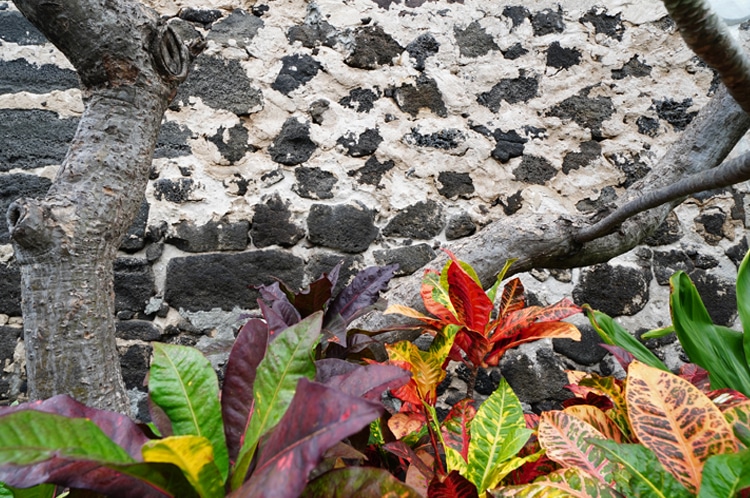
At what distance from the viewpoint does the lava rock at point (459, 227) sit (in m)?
1.92

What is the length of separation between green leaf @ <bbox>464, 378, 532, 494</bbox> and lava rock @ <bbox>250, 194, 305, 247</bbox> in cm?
138

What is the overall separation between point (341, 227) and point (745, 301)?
1351 millimetres

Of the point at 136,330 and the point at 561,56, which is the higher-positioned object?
the point at 561,56

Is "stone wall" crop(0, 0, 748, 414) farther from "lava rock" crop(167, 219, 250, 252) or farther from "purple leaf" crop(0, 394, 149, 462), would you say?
"purple leaf" crop(0, 394, 149, 462)

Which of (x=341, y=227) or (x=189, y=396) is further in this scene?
(x=341, y=227)

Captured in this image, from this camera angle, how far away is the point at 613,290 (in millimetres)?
1961

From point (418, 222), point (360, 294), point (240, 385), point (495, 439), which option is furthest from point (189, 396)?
point (418, 222)

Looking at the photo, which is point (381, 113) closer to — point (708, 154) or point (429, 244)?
point (429, 244)

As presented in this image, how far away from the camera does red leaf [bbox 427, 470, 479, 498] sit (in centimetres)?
41

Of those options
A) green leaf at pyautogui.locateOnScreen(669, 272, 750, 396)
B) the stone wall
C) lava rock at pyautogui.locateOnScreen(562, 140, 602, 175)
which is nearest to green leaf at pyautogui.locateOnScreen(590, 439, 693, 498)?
green leaf at pyautogui.locateOnScreen(669, 272, 750, 396)

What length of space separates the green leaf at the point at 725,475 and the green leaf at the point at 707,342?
0.42 meters

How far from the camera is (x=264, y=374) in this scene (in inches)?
14.6

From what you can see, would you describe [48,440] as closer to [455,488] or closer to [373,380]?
[373,380]

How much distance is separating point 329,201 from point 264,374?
154cm
